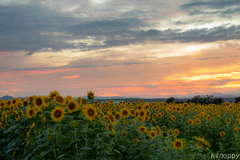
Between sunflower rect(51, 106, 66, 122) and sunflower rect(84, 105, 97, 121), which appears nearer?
sunflower rect(51, 106, 66, 122)

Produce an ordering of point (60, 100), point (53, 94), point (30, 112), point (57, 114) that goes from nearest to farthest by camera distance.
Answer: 1. point (57, 114)
2. point (60, 100)
3. point (30, 112)
4. point (53, 94)

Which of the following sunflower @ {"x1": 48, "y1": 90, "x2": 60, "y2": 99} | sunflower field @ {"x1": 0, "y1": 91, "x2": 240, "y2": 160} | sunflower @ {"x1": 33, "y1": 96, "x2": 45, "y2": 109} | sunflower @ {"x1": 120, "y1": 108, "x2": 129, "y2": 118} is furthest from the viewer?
sunflower @ {"x1": 120, "y1": 108, "x2": 129, "y2": 118}

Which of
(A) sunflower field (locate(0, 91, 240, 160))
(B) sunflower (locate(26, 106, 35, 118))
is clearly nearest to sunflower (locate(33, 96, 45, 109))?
(A) sunflower field (locate(0, 91, 240, 160))

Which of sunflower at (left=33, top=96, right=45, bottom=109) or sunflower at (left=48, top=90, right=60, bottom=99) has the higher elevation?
sunflower at (left=48, top=90, right=60, bottom=99)

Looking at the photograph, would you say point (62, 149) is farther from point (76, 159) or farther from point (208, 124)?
point (208, 124)

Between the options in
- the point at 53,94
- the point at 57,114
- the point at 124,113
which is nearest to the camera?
the point at 57,114

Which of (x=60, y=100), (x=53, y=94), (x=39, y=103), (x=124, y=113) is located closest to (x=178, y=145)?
(x=124, y=113)

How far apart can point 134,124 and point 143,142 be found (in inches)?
50.2

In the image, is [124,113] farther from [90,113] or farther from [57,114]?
[57,114]

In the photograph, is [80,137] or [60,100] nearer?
[80,137]

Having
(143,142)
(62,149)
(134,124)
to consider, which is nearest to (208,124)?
(134,124)

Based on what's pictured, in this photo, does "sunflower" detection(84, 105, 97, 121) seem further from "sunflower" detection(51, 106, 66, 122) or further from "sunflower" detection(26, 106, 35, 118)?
"sunflower" detection(26, 106, 35, 118)

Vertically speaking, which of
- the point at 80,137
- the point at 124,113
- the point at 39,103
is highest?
the point at 39,103

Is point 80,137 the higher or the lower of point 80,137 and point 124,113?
the lower
